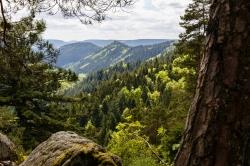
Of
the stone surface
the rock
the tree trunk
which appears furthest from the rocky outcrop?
the tree trunk

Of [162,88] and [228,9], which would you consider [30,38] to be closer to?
[228,9]

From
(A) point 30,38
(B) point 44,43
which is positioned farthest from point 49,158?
(B) point 44,43

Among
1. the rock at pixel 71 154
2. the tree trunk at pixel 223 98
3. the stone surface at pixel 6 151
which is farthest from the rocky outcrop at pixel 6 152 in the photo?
the tree trunk at pixel 223 98

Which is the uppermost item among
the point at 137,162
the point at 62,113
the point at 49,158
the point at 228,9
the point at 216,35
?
the point at 228,9

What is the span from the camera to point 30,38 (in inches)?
506

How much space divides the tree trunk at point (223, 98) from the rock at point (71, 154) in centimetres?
405

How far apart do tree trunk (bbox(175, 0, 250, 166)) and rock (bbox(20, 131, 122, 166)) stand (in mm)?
4050

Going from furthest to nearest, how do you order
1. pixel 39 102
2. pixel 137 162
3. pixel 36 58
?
1. pixel 39 102
2. pixel 36 58
3. pixel 137 162

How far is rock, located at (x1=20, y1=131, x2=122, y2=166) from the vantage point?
21.4 feet

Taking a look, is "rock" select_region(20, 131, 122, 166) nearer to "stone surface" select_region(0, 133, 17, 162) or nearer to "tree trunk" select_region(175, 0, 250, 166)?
"stone surface" select_region(0, 133, 17, 162)

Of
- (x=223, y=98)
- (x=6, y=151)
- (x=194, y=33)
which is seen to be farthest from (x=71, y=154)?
(x=194, y=33)

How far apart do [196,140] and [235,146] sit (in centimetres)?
23

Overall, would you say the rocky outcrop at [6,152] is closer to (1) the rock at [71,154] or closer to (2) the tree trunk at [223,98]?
(1) the rock at [71,154]

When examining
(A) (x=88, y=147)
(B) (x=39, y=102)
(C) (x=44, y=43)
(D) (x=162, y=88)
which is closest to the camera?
(A) (x=88, y=147)
